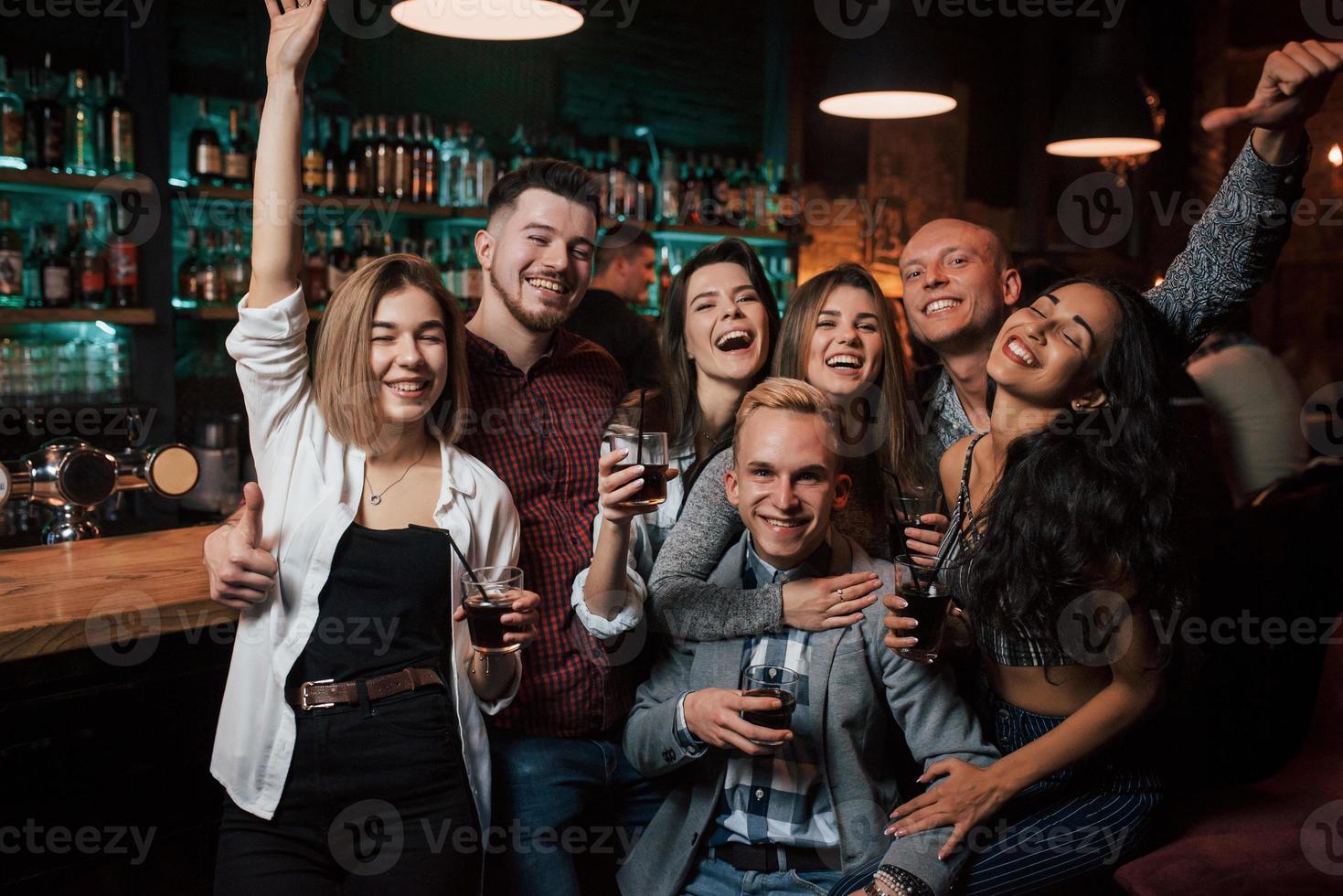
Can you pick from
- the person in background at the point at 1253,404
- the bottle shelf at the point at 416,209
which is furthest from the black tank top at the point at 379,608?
the person in background at the point at 1253,404

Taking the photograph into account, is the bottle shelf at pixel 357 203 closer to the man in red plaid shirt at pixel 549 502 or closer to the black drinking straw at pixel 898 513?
the man in red plaid shirt at pixel 549 502

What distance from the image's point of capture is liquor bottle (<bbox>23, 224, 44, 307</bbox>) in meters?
3.50

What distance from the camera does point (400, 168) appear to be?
4.14 metres

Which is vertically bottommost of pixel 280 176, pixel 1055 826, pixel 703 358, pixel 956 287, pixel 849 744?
pixel 1055 826

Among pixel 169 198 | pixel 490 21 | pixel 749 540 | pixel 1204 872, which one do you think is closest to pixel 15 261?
pixel 169 198

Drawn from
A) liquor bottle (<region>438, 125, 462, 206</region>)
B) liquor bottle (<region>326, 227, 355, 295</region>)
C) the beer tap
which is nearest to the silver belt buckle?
the beer tap

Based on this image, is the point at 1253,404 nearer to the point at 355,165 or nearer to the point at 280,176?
the point at 355,165

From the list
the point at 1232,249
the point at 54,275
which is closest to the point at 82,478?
the point at 54,275

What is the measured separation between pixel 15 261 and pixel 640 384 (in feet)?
7.04

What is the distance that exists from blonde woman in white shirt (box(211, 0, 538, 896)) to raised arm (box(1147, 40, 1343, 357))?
4.76 feet

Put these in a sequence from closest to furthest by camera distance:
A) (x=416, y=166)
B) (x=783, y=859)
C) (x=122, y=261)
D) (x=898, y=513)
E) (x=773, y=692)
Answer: (x=773, y=692) → (x=783, y=859) → (x=898, y=513) → (x=122, y=261) → (x=416, y=166)

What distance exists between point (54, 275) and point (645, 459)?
2579mm

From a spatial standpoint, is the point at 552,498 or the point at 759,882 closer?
the point at 759,882

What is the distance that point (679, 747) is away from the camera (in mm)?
1828
